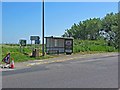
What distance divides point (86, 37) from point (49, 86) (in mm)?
82238

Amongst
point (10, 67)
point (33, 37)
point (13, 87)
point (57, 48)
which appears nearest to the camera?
point (13, 87)

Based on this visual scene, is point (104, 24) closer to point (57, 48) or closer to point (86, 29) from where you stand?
point (86, 29)

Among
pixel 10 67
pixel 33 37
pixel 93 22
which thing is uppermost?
pixel 93 22

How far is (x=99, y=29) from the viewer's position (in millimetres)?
87250

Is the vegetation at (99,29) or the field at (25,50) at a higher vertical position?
the vegetation at (99,29)

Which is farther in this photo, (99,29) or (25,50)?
(99,29)

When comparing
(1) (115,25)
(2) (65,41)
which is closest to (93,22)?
(1) (115,25)

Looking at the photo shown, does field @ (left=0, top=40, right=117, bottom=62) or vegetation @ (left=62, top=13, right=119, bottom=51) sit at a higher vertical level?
vegetation @ (left=62, top=13, right=119, bottom=51)

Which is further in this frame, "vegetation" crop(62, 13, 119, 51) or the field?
"vegetation" crop(62, 13, 119, 51)

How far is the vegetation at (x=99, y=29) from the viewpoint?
239ft

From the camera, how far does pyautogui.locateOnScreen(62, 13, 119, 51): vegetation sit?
239 ft

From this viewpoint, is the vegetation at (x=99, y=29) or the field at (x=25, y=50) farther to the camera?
the vegetation at (x=99, y=29)

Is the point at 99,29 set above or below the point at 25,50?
above

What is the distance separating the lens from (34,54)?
3131cm
